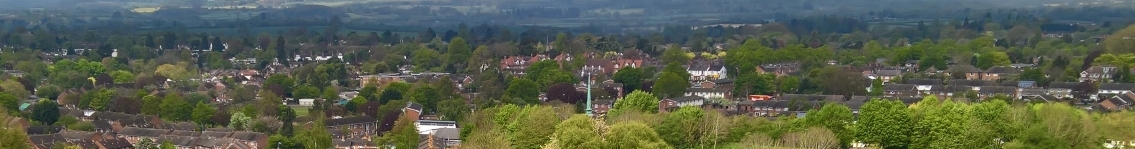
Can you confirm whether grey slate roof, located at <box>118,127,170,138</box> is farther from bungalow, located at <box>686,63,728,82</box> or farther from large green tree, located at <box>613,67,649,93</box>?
bungalow, located at <box>686,63,728,82</box>

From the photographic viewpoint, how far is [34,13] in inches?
3157

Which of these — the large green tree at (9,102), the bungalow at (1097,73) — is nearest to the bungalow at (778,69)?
the bungalow at (1097,73)

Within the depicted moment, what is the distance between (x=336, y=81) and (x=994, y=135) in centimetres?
2339

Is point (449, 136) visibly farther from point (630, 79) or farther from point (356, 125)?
point (630, 79)

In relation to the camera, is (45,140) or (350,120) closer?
(45,140)

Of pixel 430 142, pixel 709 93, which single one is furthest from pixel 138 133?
pixel 709 93

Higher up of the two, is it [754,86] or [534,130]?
[534,130]

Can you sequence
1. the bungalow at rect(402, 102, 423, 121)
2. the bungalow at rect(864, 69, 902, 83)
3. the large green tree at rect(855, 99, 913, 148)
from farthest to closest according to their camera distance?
the bungalow at rect(864, 69, 902, 83) < the bungalow at rect(402, 102, 423, 121) < the large green tree at rect(855, 99, 913, 148)

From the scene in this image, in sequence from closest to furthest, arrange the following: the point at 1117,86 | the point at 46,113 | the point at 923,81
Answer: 1. the point at 46,113
2. the point at 1117,86
3. the point at 923,81

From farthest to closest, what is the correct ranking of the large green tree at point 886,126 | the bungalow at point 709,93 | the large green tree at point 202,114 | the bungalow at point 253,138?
the bungalow at point 709,93
the large green tree at point 202,114
the bungalow at point 253,138
the large green tree at point 886,126

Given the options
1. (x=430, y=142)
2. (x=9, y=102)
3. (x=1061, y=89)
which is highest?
(x=430, y=142)

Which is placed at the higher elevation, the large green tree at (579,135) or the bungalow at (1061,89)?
the large green tree at (579,135)

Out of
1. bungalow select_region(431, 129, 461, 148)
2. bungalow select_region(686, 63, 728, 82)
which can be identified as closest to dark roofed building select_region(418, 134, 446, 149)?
bungalow select_region(431, 129, 461, 148)

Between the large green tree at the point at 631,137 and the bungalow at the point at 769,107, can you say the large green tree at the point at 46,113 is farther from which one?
the large green tree at the point at 631,137
